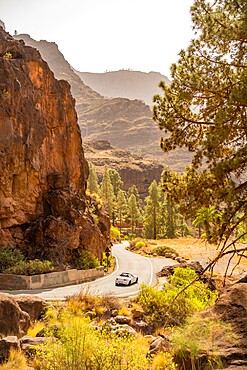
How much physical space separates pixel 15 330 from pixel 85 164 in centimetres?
2595

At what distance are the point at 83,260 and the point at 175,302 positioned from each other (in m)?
15.4

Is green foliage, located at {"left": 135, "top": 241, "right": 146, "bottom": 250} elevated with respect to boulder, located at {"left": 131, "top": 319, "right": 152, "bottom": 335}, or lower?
lower

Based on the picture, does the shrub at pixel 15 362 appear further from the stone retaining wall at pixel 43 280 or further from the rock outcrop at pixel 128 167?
the rock outcrop at pixel 128 167

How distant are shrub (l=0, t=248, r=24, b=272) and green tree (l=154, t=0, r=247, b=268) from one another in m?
15.9

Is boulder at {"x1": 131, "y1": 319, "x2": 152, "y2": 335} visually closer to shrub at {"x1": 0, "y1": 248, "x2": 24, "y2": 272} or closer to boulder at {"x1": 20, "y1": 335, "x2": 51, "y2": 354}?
boulder at {"x1": 20, "y1": 335, "x2": 51, "y2": 354}

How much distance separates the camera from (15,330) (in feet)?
31.0

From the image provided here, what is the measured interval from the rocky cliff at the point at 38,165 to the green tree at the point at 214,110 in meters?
16.9

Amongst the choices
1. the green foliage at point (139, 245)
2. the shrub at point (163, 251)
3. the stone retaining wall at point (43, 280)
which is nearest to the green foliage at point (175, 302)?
the stone retaining wall at point (43, 280)

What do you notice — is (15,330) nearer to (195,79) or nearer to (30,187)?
(195,79)

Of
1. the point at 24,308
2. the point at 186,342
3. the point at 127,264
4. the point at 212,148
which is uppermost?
the point at 212,148

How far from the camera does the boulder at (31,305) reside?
1223cm

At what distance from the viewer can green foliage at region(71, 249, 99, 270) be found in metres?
27.2

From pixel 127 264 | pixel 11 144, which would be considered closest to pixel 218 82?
pixel 11 144

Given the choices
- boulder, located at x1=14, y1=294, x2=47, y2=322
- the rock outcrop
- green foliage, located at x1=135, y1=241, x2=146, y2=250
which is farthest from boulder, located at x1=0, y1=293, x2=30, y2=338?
the rock outcrop
